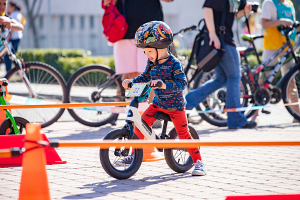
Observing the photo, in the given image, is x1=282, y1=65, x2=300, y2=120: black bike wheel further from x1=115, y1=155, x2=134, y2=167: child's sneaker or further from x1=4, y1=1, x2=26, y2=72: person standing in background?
x1=4, y1=1, x2=26, y2=72: person standing in background

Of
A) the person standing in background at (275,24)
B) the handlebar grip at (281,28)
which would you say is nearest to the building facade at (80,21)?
the person standing in background at (275,24)

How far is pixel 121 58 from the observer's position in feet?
21.5

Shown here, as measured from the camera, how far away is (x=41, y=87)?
6992mm

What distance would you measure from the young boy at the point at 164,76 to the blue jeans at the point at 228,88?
7.99 ft

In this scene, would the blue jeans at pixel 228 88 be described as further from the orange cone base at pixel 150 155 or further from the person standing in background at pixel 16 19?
the person standing in background at pixel 16 19

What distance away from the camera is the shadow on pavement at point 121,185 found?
3.61m

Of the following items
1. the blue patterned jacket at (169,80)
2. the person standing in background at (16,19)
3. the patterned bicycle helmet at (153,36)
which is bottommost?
the blue patterned jacket at (169,80)

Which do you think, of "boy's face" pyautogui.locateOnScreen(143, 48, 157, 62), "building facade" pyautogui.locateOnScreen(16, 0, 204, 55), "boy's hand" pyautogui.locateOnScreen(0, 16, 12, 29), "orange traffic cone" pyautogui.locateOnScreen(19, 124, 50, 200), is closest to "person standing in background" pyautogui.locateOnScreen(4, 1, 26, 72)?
"boy's hand" pyautogui.locateOnScreen(0, 16, 12, 29)

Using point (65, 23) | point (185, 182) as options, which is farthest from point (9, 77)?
point (65, 23)

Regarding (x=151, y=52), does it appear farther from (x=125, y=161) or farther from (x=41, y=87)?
(x=41, y=87)

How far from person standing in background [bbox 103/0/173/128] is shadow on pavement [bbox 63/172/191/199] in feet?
8.07

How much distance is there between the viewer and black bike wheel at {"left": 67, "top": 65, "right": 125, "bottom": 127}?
678cm

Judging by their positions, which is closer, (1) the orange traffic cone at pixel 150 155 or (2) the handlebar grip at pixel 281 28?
(1) the orange traffic cone at pixel 150 155

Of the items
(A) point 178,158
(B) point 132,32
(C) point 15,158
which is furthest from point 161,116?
(B) point 132,32
